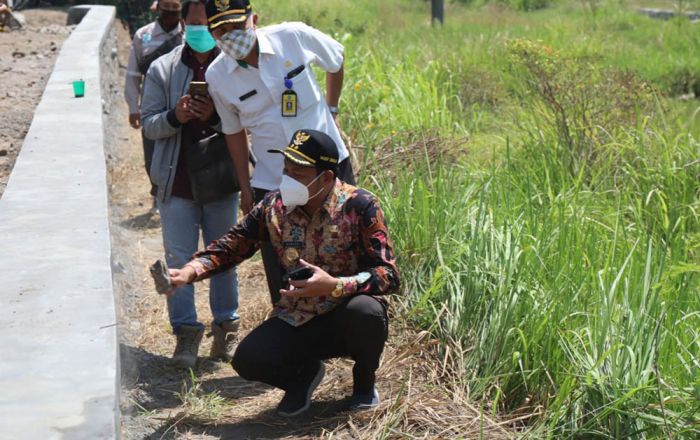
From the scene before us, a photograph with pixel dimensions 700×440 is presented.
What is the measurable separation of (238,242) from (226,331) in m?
0.94

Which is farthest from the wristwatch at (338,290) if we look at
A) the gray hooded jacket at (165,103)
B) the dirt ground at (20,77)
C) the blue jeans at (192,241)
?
the dirt ground at (20,77)

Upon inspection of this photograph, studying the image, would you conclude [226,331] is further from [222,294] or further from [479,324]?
[479,324]

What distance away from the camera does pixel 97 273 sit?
344 centimetres

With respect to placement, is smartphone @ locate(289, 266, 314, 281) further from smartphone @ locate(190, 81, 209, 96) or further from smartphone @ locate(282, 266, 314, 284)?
smartphone @ locate(190, 81, 209, 96)

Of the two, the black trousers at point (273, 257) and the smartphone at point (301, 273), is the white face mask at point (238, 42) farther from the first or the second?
the smartphone at point (301, 273)

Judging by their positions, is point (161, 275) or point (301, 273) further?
point (301, 273)

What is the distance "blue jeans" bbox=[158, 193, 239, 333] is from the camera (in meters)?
4.83

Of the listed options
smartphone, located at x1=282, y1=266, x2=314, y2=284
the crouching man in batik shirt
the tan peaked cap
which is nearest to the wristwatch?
the crouching man in batik shirt

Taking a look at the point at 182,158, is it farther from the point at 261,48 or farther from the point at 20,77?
the point at 20,77

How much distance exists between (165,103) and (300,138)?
42.3 inches

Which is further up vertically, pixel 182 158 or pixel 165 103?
pixel 165 103

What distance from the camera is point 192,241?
4879mm

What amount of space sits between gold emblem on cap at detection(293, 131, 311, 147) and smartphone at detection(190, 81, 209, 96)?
791mm

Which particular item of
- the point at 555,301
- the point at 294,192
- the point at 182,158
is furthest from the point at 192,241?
the point at 555,301
